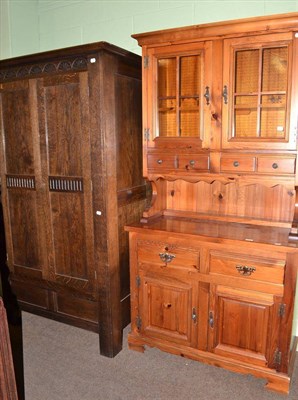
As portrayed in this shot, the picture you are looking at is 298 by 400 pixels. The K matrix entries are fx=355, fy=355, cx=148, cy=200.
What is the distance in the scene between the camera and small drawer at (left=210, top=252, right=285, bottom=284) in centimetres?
189

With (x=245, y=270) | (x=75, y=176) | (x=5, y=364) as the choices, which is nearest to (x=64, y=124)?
(x=75, y=176)

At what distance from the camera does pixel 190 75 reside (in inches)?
82.8

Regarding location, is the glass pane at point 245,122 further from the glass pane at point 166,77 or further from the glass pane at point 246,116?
the glass pane at point 166,77

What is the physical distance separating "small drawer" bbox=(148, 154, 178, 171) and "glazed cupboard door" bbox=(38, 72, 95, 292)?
40cm

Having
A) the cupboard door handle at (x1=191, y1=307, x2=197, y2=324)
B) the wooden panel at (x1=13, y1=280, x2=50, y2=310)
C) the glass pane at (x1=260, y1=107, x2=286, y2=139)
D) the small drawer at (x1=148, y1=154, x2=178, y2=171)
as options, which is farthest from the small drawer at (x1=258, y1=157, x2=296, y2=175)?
the wooden panel at (x1=13, y1=280, x2=50, y2=310)

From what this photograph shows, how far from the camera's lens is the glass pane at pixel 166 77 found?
7.05ft

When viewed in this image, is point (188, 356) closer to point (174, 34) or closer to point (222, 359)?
point (222, 359)

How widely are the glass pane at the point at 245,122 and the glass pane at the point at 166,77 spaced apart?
415 millimetres

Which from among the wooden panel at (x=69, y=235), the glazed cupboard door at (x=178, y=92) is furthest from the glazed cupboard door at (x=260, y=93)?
the wooden panel at (x=69, y=235)

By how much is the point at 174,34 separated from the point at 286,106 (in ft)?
2.48

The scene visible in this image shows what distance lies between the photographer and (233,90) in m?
1.99

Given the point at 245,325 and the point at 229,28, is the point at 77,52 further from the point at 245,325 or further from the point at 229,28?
the point at 245,325

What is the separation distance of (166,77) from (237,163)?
2.26 ft

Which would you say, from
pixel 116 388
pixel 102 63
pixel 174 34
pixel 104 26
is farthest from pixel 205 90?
pixel 116 388
